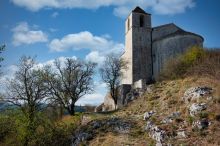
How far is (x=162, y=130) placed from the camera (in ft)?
74.9

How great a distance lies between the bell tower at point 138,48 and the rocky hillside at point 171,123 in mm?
15319

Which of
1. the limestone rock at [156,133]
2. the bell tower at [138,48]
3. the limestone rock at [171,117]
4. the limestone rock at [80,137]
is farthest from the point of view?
the bell tower at [138,48]

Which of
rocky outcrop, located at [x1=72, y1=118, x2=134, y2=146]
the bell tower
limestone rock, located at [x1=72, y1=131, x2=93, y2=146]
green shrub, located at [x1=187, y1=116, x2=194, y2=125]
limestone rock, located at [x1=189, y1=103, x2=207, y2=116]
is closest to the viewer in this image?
green shrub, located at [x1=187, y1=116, x2=194, y2=125]

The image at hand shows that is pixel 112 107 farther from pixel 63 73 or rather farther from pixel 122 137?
pixel 122 137

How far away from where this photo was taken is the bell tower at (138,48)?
4759 centimetres

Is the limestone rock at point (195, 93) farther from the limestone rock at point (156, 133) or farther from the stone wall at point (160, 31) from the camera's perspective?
the stone wall at point (160, 31)

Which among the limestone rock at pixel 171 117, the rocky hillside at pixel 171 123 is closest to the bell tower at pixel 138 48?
the rocky hillside at pixel 171 123

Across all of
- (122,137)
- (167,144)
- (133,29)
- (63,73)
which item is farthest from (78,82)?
(167,144)

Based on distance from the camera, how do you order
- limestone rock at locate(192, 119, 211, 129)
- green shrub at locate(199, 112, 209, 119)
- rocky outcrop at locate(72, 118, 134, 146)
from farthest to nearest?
rocky outcrop at locate(72, 118, 134, 146) → green shrub at locate(199, 112, 209, 119) → limestone rock at locate(192, 119, 211, 129)

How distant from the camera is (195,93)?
2609 cm

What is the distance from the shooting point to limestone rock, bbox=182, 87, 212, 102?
83.8ft

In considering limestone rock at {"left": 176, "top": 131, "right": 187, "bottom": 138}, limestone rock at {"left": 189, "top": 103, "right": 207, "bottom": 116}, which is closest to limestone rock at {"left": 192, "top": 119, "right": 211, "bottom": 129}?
limestone rock at {"left": 176, "top": 131, "right": 187, "bottom": 138}

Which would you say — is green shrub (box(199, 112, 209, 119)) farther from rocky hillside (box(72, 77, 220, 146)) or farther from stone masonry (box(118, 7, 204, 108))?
stone masonry (box(118, 7, 204, 108))

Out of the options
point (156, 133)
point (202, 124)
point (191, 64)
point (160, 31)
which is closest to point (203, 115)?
point (202, 124)
